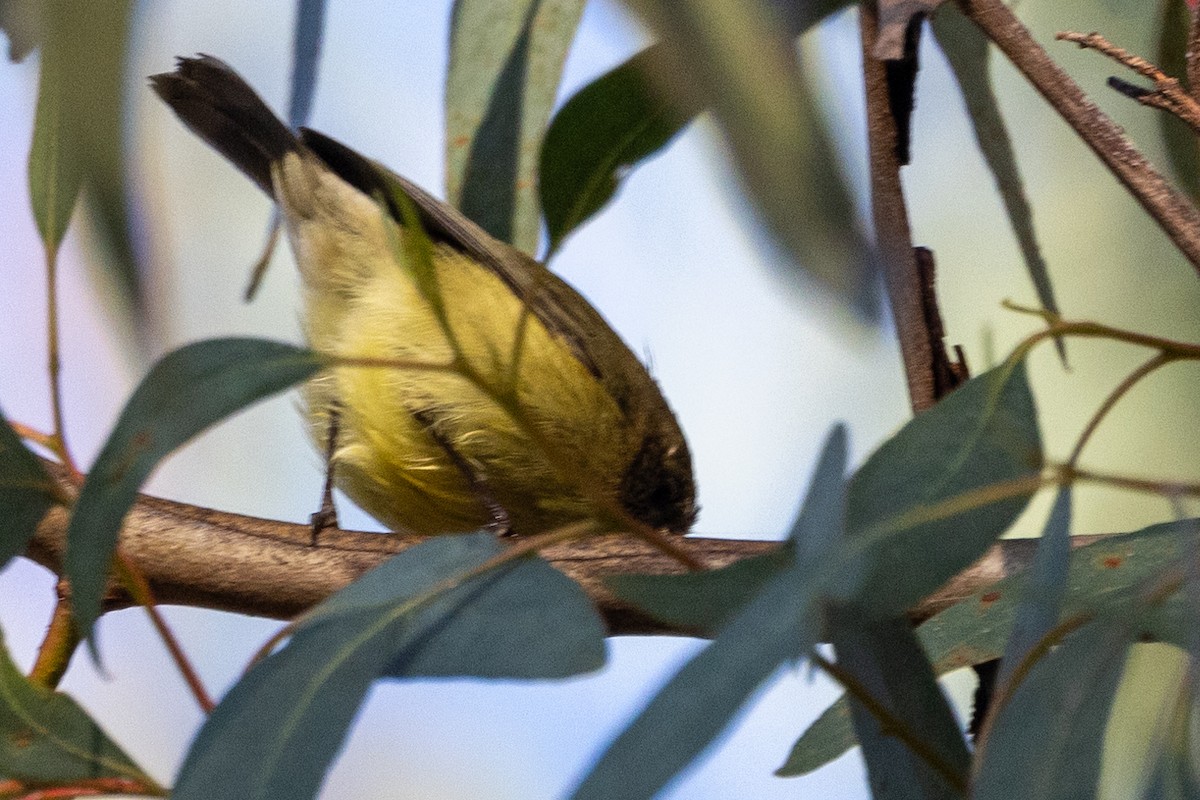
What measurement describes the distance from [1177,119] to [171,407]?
1.43 m

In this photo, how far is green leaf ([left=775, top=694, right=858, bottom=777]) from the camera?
1237 mm

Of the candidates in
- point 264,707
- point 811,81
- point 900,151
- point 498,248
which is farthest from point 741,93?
point 264,707

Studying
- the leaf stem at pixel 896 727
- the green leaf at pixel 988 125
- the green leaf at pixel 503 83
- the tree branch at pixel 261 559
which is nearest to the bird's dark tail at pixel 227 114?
the green leaf at pixel 503 83

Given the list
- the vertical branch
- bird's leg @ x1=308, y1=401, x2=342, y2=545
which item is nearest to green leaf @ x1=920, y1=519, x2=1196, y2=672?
the vertical branch

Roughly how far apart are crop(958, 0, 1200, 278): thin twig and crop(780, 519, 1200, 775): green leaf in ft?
0.99

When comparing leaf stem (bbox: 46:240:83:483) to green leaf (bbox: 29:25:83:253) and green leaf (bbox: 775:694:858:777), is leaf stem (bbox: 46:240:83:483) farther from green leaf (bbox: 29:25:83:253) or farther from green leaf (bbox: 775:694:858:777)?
green leaf (bbox: 775:694:858:777)

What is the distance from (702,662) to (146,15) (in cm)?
151

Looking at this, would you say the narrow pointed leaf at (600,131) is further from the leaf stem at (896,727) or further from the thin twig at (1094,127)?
the leaf stem at (896,727)

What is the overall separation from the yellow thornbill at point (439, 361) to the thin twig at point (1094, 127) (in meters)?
0.85

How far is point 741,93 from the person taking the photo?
5.25ft

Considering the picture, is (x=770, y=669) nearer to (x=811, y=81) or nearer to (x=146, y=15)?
(x=811, y=81)

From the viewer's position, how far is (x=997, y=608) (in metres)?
1.28

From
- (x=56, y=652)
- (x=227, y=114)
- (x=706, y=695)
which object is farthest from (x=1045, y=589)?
(x=227, y=114)

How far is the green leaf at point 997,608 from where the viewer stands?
123 centimetres
